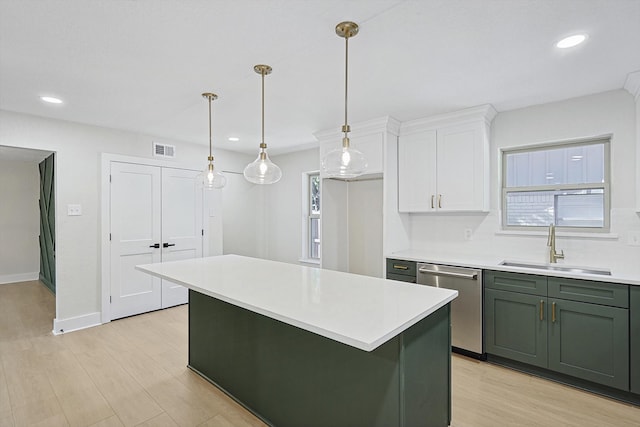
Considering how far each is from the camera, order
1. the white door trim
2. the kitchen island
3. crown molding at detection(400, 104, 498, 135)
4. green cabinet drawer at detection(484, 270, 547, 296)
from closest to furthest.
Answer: the kitchen island → green cabinet drawer at detection(484, 270, 547, 296) → crown molding at detection(400, 104, 498, 135) → the white door trim

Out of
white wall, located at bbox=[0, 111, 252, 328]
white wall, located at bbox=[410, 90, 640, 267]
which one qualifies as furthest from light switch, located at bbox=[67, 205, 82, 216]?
white wall, located at bbox=[410, 90, 640, 267]

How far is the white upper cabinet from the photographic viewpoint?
3.25 m

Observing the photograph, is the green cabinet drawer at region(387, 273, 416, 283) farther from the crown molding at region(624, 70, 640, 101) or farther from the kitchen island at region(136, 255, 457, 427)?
the crown molding at region(624, 70, 640, 101)

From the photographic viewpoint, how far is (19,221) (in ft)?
21.0

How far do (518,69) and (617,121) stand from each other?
1.20 metres

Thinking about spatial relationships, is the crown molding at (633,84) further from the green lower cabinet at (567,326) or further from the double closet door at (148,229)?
the double closet door at (148,229)

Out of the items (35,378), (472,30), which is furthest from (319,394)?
(35,378)

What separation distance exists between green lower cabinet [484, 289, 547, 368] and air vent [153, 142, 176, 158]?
4.38 metres

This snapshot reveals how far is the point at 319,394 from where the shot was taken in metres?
1.79

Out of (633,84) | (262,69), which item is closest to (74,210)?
(262,69)

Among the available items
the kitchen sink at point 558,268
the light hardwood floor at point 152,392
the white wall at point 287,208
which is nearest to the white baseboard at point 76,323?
the light hardwood floor at point 152,392

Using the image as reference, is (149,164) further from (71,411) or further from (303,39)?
(303,39)

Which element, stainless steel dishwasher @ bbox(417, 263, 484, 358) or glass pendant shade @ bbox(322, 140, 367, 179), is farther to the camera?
stainless steel dishwasher @ bbox(417, 263, 484, 358)

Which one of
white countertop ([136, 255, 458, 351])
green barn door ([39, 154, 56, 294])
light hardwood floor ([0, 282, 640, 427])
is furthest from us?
green barn door ([39, 154, 56, 294])
